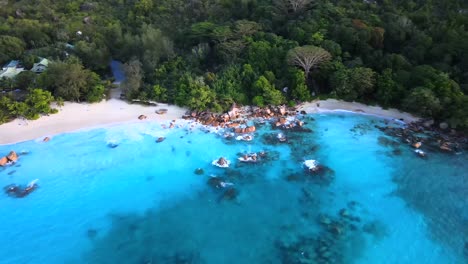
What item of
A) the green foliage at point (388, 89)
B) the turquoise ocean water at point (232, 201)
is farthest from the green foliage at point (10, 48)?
the green foliage at point (388, 89)

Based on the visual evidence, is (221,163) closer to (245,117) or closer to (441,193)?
(245,117)

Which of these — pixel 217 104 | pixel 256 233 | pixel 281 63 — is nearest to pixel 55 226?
pixel 256 233

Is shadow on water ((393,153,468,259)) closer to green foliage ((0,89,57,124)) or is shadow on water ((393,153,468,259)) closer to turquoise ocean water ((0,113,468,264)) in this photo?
turquoise ocean water ((0,113,468,264))

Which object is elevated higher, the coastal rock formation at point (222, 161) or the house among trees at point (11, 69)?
the house among trees at point (11, 69)

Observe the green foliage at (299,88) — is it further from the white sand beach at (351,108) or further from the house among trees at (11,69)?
the house among trees at (11,69)

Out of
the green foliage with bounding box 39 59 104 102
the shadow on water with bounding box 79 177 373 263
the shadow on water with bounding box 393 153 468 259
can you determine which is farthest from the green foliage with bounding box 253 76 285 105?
the green foliage with bounding box 39 59 104 102

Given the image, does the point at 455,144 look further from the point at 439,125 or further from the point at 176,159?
the point at 176,159

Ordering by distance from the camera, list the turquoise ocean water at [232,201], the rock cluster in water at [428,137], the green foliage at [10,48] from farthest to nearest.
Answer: the green foliage at [10,48] < the rock cluster in water at [428,137] < the turquoise ocean water at [232,201]
